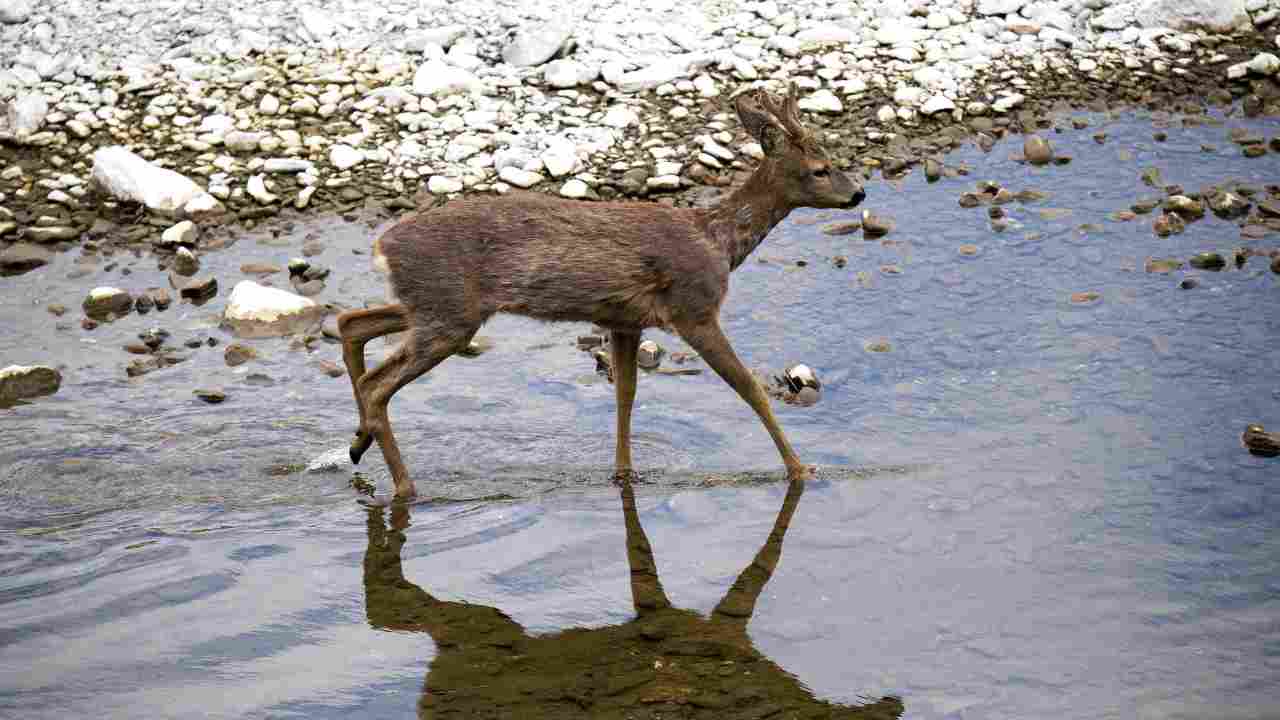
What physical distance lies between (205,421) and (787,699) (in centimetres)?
422

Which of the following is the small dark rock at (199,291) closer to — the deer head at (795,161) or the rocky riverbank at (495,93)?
the rocky riverbank at (495,93)

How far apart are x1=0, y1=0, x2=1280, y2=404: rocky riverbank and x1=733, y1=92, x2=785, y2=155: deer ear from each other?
2667mm

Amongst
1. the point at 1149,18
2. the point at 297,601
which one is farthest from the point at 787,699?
the point at 1149,18

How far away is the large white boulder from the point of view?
12156 mm

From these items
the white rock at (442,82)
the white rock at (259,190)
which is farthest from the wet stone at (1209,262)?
the white rock at (259,190)

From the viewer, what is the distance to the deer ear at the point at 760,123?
25.6 feet

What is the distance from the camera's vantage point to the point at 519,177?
10562 mm

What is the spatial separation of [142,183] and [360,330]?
Result: 3.68 m

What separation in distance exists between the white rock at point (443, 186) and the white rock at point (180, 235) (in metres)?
1.73

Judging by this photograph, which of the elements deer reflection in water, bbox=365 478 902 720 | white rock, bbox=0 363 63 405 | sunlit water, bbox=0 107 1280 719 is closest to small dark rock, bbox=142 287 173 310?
sunlit water, bbox=0 107 1280 719

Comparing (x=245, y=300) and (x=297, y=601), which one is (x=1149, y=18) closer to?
(x=245, y=300)

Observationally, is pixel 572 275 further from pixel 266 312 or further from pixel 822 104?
pixel 822 104

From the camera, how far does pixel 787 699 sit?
554cm

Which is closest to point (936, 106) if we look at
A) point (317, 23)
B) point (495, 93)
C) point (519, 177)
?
point (519, 177)
